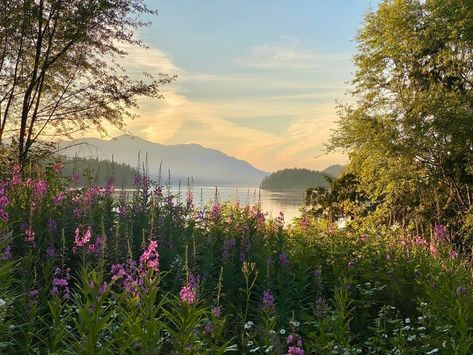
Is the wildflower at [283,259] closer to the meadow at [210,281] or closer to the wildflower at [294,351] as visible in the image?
the meadow at [210,281]

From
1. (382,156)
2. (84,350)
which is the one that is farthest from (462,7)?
(84,350)

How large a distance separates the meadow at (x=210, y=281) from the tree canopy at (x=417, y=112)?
1273 cm

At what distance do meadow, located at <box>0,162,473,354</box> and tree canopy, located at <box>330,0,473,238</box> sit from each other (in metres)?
12.7

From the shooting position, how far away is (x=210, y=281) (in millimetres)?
6473

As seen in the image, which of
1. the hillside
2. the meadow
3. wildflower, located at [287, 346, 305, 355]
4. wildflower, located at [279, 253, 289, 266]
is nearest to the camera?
wildflower, located at [287, 346, 305, 355]

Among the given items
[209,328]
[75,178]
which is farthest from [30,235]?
[75,178]

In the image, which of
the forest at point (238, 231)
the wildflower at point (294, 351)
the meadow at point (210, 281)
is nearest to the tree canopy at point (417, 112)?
the forest at point (238, 231)

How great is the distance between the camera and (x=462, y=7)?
2116 cm

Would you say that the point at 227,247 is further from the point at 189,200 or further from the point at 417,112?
the point at 417,112

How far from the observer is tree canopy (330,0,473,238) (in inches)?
853

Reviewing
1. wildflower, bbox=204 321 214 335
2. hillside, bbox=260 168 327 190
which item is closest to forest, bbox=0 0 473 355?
wildflower, bbox=204 321 214 335

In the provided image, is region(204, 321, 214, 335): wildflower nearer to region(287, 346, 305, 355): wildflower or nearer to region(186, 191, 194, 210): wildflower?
region(287, 346, 305, 355): wildflower

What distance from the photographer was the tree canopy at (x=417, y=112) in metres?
21.7

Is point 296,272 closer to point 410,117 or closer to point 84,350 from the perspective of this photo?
point 84,350
